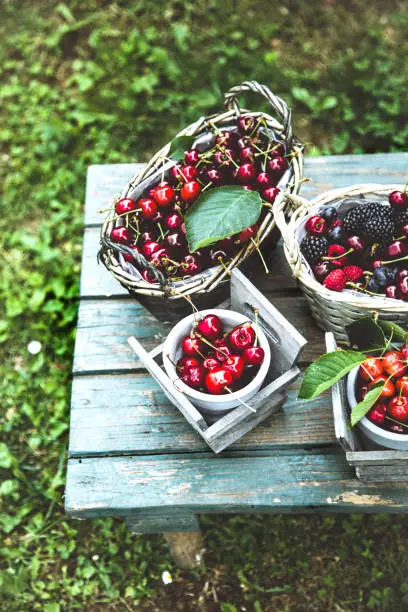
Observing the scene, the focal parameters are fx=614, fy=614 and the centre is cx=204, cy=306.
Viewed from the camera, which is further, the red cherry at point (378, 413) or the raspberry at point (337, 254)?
the raspberry at point (337, 254)

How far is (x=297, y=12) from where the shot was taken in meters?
2.74

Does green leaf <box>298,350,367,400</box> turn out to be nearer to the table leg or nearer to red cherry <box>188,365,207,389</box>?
red cherry <box>188,365,207,389</box>

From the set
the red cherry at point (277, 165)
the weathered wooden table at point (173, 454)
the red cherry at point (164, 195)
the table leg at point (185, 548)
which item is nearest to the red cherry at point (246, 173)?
the red cherry at point (277, 165)

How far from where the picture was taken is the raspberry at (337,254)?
1213mm

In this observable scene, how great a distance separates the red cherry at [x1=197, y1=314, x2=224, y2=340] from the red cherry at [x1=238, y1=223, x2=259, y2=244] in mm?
179

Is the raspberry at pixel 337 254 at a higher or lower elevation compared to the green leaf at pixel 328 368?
higher

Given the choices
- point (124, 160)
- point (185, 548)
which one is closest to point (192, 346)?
point (185, 548)

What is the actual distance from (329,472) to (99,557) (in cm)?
84

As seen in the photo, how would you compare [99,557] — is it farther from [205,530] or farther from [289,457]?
[289,457]

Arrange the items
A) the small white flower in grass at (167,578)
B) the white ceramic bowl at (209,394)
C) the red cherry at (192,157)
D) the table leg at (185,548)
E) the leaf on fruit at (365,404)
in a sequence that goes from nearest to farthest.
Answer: the leaf on fruit at (365,404) → the white ceramic bowl at (209,394) → the red cherry at (192,157) → the table leg at (185,548) → the small white flower in grass at (167,578)

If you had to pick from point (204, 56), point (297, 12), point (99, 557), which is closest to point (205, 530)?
point (99, 557)

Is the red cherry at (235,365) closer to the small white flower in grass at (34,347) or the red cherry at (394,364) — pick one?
the red cherry at (394,364)

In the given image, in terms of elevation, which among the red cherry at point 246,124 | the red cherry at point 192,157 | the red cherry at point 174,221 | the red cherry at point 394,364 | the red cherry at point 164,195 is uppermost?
the red cherry at point 246,124

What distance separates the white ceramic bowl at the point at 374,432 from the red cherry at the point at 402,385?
0.07m
